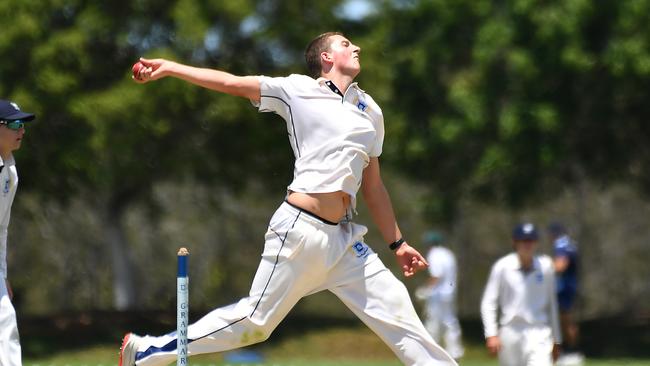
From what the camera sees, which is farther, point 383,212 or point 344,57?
point 383,212

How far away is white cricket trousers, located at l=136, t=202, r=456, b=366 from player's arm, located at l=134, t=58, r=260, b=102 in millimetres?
707

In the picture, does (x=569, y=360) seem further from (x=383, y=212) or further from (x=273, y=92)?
(x=273, y=92)

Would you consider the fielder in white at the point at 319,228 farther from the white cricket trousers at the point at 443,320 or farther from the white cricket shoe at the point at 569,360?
the white cricket trousers at the point at 443,320

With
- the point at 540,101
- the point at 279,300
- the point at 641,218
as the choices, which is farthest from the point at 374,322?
the point at 641,218

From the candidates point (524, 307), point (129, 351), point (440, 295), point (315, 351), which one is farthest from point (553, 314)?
point (315, 351)

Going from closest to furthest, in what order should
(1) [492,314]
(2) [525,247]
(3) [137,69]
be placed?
(3) [137,69], (1) [492,314], (2) [525,247]

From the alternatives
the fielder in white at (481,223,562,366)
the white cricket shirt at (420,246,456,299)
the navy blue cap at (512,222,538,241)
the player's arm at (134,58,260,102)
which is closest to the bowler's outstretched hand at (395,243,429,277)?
the player's arm at (134,58,260,102)

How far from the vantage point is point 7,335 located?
804 centimetres

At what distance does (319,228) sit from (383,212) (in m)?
0.61

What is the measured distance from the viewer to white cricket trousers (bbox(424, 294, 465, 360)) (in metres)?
21.6

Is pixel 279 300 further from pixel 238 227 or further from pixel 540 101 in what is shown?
pixel 238 227

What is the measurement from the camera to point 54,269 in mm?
45438

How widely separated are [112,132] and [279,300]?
19.1 m

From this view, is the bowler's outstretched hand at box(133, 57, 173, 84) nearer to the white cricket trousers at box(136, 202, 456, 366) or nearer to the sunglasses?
the white cricket trousers at box(136, 202, 456, 366)
